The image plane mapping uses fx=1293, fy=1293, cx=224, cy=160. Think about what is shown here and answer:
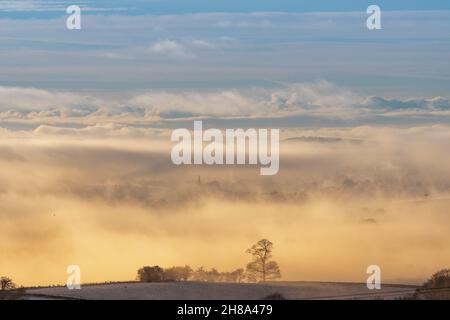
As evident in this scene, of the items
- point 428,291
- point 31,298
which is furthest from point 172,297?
point 428,291

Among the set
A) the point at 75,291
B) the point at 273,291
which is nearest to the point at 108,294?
the point at 75,291

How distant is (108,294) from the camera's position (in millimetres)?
133375

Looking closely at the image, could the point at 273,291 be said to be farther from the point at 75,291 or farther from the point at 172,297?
the point at 75,291

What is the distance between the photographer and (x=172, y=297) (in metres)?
136
